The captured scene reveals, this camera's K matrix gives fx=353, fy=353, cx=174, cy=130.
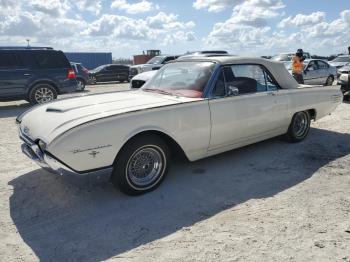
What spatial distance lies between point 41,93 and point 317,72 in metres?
11.3

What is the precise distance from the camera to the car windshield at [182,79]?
15.7 feet

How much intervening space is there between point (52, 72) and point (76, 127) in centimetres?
845

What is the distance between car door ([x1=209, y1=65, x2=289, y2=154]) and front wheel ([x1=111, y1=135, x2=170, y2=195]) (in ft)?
2.57

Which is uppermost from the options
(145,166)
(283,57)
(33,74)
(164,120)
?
(283,57)

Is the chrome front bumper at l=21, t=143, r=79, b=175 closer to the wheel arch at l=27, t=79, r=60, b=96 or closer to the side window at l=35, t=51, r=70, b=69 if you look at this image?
the wheel arch at l=27, t=79, r=60, b=96

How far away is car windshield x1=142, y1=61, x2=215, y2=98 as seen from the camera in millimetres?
4797

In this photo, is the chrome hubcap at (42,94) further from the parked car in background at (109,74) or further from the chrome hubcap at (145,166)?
the parked car in background at (109,74)

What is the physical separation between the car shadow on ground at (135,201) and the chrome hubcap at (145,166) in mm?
185

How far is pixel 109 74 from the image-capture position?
81.5ft

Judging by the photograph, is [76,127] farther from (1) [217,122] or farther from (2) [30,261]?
(1) [217,122]

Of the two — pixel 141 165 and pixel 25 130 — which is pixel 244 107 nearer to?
pixel 141 165

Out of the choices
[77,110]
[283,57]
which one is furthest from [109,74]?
[77,110]

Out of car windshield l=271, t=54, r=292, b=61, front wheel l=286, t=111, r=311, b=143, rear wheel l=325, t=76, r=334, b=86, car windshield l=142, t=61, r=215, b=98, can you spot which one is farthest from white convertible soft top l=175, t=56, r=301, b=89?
car windshield l=271, t=54, r=292, b=61

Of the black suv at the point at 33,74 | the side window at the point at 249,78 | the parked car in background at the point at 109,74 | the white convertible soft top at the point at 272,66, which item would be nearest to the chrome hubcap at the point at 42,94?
the black suv at the point at 33,74
